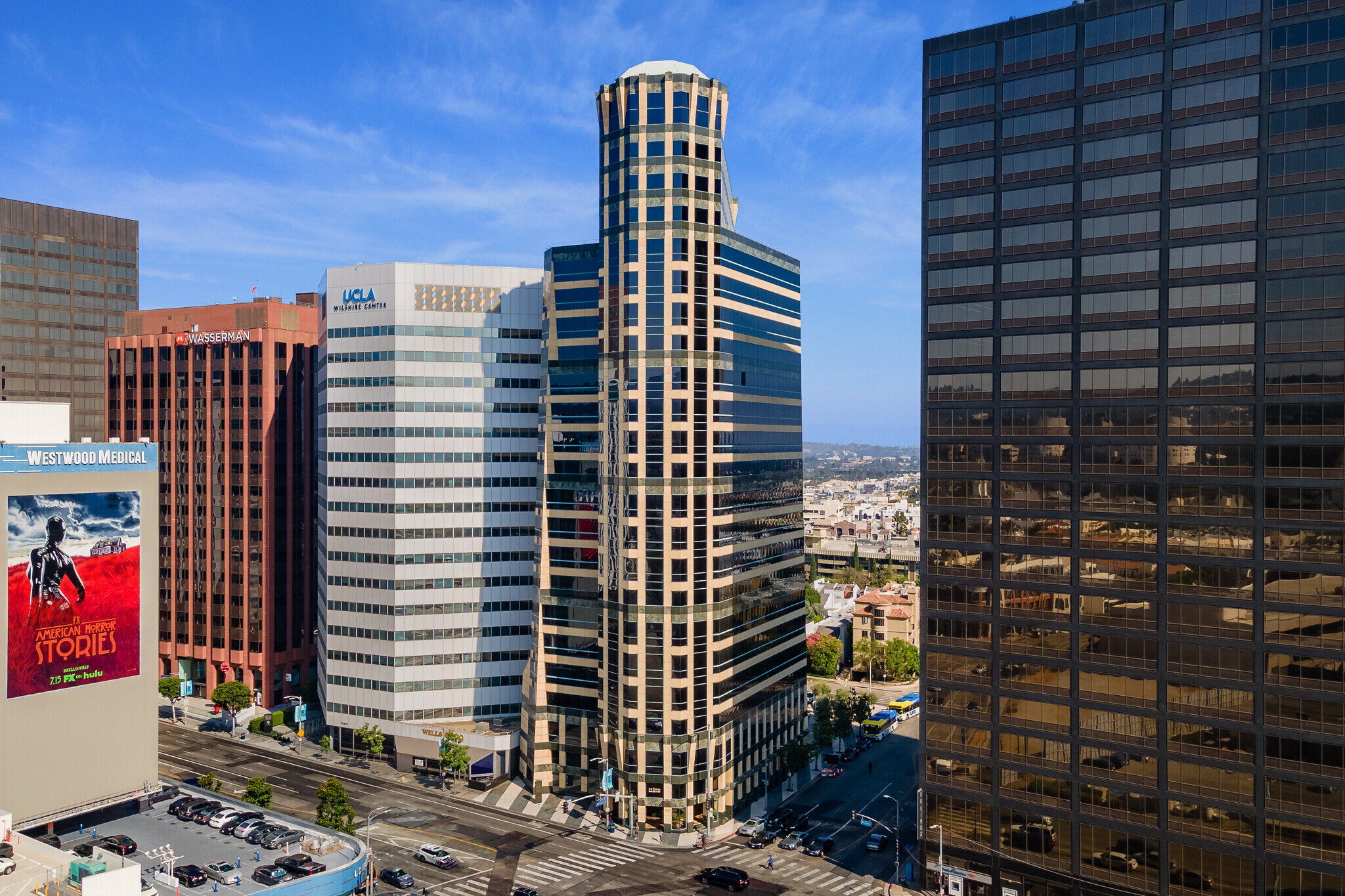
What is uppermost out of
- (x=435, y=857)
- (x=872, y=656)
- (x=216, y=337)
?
(x=216, y=337)

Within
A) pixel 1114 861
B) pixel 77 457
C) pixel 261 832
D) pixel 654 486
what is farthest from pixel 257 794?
pixel 1114 861

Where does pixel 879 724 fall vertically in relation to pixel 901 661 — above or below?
below

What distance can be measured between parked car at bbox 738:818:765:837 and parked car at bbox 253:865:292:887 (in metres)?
52.1

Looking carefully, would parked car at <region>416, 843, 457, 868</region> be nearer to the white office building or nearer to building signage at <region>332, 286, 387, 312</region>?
the white office building

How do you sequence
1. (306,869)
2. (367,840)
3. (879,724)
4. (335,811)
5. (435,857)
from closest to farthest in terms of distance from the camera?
1. (306,869)
2. (435,857)
3. (335,811)
4. (367,840)
5. (879,724)

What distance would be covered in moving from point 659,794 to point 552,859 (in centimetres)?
1515

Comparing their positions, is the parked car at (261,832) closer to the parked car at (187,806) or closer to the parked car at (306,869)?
the parked car at (306,869)

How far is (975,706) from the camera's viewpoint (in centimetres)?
9588

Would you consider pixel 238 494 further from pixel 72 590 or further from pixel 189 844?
pixel 189 844

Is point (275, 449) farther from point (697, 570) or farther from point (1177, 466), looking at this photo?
point (1177, 466)

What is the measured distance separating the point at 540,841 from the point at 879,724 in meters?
72.8

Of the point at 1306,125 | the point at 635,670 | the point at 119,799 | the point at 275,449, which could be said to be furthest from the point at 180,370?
the point at 1306,125

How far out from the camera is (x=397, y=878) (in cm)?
9838

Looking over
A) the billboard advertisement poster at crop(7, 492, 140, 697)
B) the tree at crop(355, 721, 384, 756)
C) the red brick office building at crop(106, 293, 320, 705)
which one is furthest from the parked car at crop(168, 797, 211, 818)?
the red brick office building at crop(106, 293, 320, 705)
